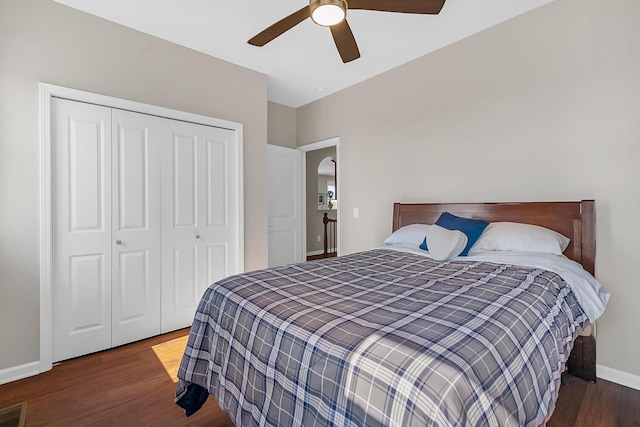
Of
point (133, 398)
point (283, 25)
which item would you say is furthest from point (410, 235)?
point (133, 398)

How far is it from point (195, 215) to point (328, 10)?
7.05ft

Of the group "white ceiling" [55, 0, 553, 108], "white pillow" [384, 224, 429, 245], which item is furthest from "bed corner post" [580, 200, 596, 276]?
"white ceiling" [55, 0, 553, 108]

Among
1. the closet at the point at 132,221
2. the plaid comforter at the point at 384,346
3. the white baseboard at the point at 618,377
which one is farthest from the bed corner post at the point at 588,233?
the closet at the point at 132,221

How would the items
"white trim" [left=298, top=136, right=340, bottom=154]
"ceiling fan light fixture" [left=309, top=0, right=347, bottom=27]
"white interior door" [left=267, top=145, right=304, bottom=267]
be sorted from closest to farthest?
"ceiling fan light fixture" [left=309, top=0, right=347, bottom=27] → "white trim" [left=298, top=136, right=340, bottom=154] → "white interior door" [left=267, top=145, right=304, bottom=267]

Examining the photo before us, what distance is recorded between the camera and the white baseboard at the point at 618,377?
1923 mm

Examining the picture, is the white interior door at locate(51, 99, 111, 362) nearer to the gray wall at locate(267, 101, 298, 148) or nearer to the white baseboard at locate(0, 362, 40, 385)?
the white baseboard at locate(0, 362, 40, 385)

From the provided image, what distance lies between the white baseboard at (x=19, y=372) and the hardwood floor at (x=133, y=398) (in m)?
0.05

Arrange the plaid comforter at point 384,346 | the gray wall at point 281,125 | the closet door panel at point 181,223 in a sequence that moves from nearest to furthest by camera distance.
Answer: the plaid comforter at point 384,346
the closet door panel at point 181,223
the gray wall at point 281,125

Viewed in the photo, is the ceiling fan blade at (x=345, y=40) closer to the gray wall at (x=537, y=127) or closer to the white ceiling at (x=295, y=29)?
the white ceiling at (x=295, y=29)

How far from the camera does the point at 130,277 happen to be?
2.54 m

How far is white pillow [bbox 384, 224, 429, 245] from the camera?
2586mm

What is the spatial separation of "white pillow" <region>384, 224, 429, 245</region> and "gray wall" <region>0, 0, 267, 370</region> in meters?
2.35

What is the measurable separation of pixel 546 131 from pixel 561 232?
77cm

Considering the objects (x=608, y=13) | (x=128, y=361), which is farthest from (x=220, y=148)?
(x=608, y=13)
